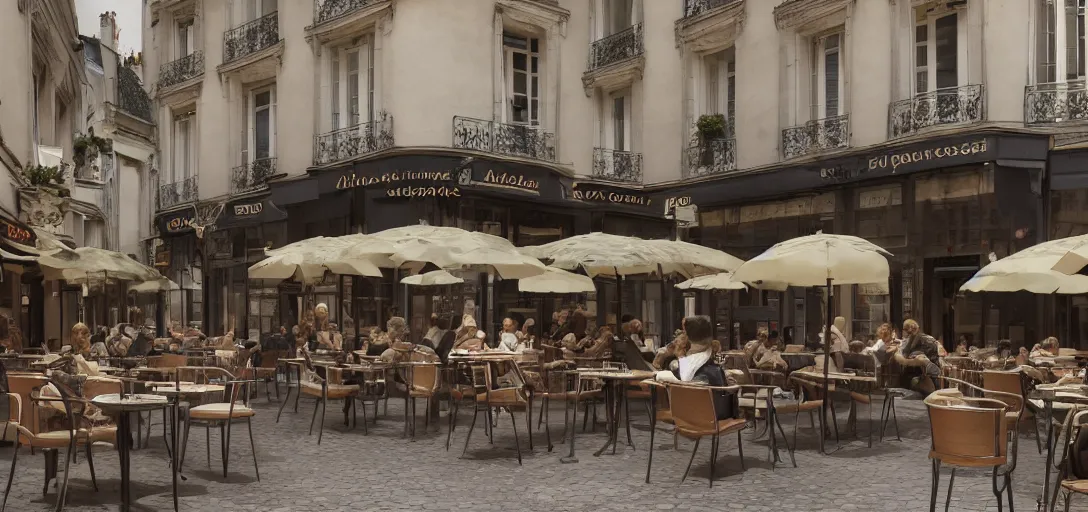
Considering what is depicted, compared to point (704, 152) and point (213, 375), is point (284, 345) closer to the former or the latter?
point (213, 375)

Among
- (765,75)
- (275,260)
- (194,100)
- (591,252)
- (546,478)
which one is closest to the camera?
(546,478)

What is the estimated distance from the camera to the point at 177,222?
955 inches

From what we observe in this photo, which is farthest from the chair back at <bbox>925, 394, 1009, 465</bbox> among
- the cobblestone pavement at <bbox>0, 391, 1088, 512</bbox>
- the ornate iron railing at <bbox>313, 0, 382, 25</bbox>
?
the ornate iron railing at <bbox>313, 0, 382, 25</bbox>

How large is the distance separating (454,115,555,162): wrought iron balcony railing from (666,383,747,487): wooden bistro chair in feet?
39.2

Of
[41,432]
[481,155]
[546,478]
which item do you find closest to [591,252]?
[546,478]

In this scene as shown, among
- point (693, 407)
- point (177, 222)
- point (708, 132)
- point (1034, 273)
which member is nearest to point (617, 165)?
point (708, 132)

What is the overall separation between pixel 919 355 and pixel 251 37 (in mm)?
17039

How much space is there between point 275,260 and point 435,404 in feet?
9.10

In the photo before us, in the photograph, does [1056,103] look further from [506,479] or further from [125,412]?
[125,412]

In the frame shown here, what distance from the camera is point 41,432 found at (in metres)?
6.73

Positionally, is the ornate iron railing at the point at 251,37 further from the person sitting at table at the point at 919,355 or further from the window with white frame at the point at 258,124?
the person sitting at table at the point at 919,355

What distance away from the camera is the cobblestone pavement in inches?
276

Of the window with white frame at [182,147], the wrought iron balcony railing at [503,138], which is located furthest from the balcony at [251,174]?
the wrought iron balcony railing at [503,138]

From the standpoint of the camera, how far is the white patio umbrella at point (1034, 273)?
30.7 feet
